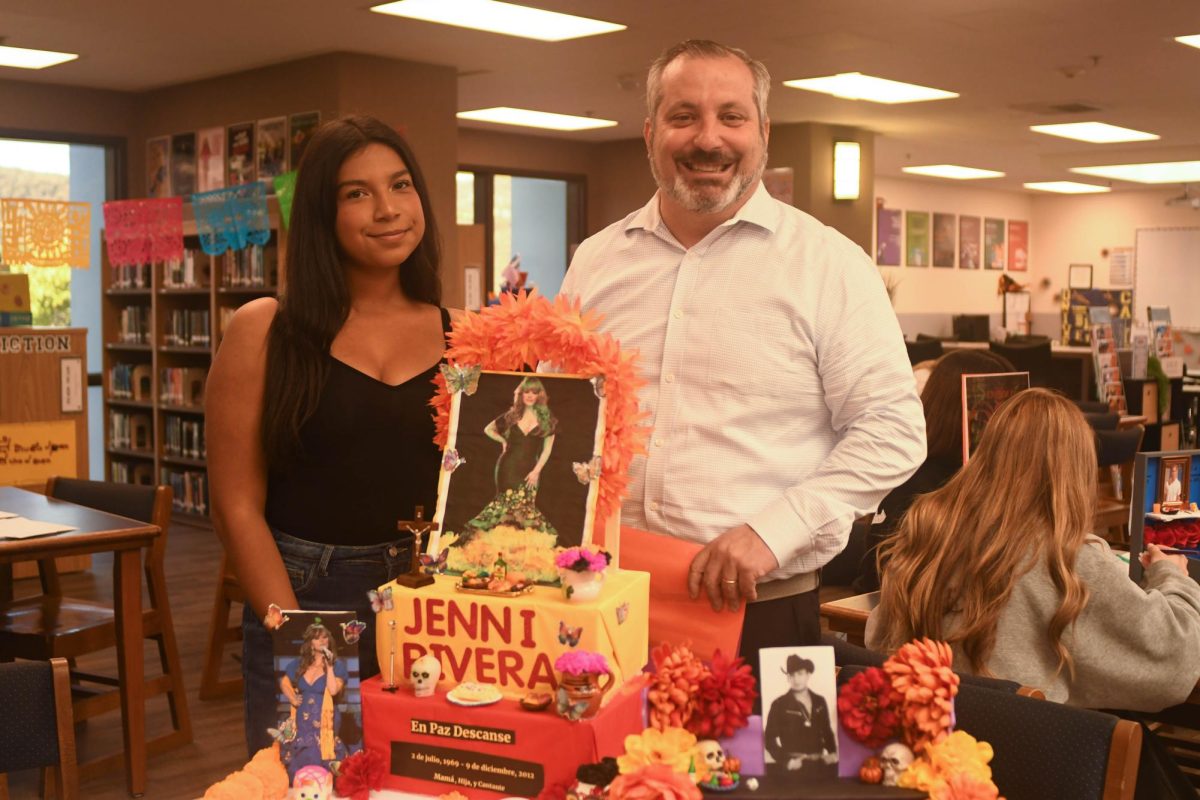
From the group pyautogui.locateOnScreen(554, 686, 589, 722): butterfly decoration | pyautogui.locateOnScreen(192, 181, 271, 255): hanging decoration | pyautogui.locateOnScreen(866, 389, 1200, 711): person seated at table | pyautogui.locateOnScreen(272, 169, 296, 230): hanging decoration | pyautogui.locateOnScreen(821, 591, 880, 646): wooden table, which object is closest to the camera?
pyautogui.locateOnScreen(554, 686, 589, 722): butterfly decoration

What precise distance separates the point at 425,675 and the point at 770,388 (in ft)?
2.14

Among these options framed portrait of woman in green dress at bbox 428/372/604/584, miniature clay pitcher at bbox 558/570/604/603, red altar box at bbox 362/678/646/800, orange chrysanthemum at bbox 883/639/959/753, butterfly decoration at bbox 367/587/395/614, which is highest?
framed portrait of woman in green dress at bbox 428/372/604/584

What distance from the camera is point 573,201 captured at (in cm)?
1213

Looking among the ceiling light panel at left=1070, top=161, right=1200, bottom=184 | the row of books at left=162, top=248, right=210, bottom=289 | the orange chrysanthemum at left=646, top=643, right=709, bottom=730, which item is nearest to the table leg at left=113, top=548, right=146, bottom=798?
the orange chrysanthemum at left=646, top=643, right=709, bottom=730

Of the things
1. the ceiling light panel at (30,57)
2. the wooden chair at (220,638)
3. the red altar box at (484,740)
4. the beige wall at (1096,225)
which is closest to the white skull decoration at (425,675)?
the red altar box at (484,740)

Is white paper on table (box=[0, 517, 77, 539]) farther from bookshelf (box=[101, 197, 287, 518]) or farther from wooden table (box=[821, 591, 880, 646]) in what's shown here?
bookshelf (box=[101, 197, 287, 518])

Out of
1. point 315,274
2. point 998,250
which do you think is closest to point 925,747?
point 315,274

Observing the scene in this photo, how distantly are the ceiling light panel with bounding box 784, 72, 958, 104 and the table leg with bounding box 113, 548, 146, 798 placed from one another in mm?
6065

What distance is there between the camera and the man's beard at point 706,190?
1.70 m

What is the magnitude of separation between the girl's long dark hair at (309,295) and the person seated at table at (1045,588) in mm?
1278

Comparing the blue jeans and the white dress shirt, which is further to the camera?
the blue jeans

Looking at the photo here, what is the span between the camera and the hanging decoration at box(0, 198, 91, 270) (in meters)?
7.50

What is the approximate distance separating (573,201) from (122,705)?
29.5ft

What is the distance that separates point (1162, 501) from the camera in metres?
2.65
